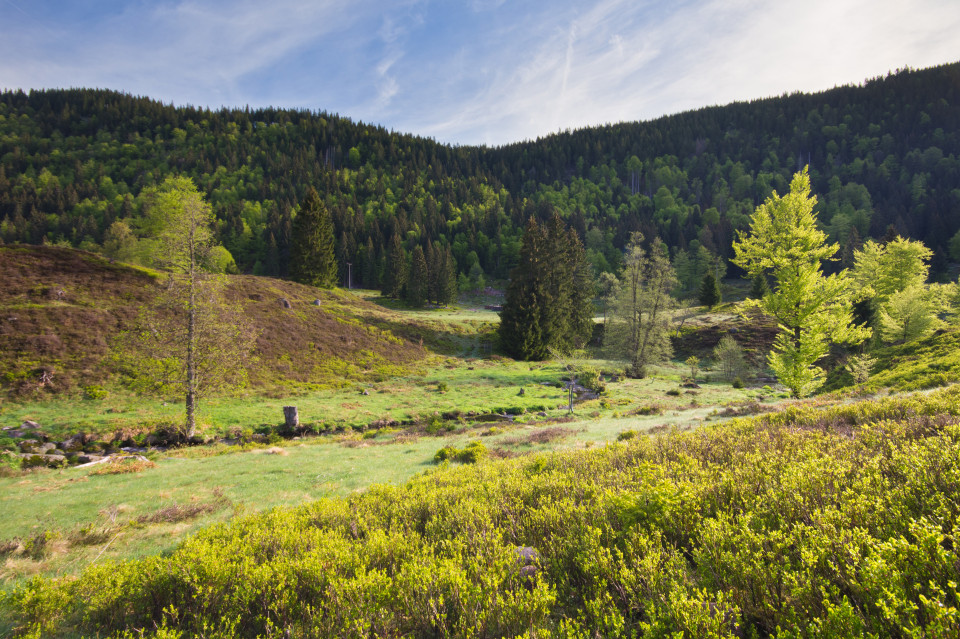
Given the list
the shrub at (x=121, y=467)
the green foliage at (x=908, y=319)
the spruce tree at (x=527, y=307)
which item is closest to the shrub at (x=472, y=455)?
the shrub at (x=121, y=467)

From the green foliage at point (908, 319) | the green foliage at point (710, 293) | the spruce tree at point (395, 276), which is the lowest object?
the green foliage at point (908, 319)

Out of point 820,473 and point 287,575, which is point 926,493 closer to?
point 820,473

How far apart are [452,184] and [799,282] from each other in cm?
16367

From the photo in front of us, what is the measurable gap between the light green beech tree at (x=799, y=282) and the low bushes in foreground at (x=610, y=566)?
1447 centimetres

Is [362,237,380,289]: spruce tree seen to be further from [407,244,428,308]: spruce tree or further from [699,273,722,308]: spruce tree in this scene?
[699,273,722,308]: spruce tree

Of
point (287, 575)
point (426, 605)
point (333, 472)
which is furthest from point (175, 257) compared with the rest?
point (426, 605)

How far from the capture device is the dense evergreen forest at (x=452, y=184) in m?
109

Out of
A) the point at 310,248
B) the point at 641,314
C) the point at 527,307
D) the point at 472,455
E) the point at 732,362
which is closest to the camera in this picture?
the point at 472,455

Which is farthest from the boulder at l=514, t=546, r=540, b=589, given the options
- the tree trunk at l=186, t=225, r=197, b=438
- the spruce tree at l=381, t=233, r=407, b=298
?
the spruce tree at l=381, t=233, r=407, b=298

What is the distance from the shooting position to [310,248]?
2402 inches

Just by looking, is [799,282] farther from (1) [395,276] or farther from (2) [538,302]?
(1) [395,276]

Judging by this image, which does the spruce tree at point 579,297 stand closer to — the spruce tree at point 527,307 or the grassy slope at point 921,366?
the spruce tree at point 527,307

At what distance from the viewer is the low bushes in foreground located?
105 inches

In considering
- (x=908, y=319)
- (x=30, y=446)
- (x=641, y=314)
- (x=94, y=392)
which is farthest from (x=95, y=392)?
(x=908, y=319)
